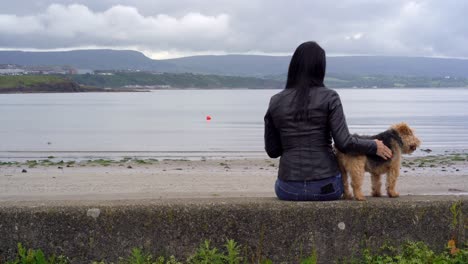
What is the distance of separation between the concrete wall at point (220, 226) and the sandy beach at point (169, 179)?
23.7 feet

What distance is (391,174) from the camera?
6.64 meters

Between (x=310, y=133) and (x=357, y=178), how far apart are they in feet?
2.39

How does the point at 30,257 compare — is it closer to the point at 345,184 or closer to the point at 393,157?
the point at 345,184

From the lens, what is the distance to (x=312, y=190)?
5.89 meters

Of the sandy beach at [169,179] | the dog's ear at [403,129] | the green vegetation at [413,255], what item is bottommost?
the sandy beach at [169,179]

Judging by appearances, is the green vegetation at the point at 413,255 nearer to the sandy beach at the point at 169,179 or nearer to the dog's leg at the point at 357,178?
the dog's leg at the point at 357,178

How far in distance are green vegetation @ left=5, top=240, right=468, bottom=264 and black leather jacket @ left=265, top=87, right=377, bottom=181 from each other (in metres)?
0.87

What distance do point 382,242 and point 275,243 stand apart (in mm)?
1017

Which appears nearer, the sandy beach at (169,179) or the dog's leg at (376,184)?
the dog's leg at (376,184)

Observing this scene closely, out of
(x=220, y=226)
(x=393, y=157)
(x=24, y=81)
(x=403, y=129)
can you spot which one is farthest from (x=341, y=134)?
(x=24, y=81)

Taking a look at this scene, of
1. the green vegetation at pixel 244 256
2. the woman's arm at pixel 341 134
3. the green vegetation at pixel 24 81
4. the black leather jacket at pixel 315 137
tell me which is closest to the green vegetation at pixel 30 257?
the green vegetation at pixel 244 256

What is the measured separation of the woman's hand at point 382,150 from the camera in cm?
616

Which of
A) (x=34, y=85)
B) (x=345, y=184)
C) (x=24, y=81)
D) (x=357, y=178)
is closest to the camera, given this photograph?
(x=357, y=178)

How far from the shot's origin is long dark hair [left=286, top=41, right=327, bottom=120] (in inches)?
234
